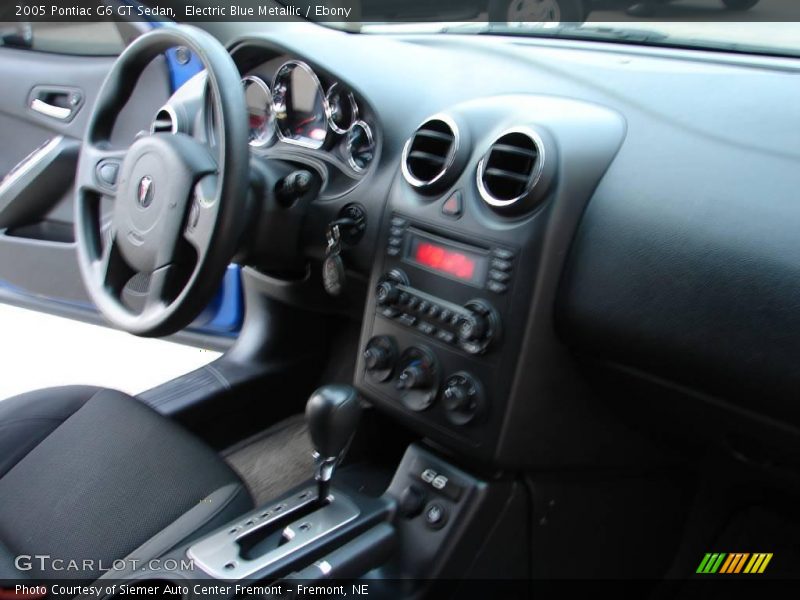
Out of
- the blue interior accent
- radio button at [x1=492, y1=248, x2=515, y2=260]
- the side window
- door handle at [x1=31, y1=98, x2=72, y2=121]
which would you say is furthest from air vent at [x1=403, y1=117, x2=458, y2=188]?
door handle at [x1=31, y1=98, x2=72, y2=121]

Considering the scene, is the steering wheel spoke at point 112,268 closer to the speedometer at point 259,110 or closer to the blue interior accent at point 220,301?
the speedometer at point 259,110

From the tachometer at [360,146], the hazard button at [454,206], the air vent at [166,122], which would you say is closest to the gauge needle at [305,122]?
the tachometer at [360,146]

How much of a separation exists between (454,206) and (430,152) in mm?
126

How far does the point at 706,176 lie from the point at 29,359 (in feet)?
6.14

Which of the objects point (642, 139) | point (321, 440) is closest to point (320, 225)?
point (321, 440)

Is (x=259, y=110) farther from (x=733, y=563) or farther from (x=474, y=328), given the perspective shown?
(x=733, y=563)

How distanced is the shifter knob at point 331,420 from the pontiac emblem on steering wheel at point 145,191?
476 millimetres

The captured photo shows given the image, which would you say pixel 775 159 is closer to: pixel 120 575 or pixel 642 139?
pixel 642 139

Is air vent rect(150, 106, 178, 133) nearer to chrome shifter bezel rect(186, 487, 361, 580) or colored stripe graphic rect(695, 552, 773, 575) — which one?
chrome shifter bezel rect(186, 487, 361, 580)

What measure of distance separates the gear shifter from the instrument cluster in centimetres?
47

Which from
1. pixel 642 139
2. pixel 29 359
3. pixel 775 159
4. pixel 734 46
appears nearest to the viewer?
pixel 775 159

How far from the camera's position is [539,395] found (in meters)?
1.21

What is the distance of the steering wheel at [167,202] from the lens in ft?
4.08

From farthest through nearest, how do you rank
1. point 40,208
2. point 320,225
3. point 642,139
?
point 40,208 < point 320,225 < point 642,139
